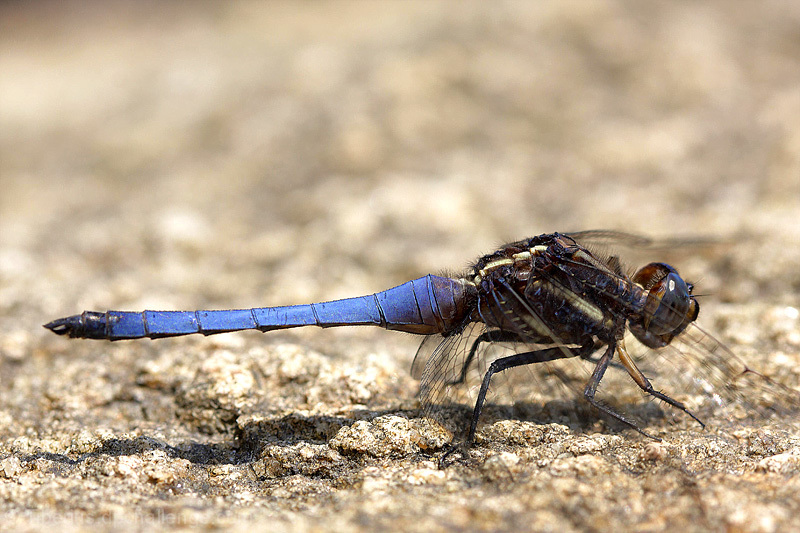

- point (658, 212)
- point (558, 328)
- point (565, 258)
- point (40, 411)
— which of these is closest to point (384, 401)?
point (558, 328)

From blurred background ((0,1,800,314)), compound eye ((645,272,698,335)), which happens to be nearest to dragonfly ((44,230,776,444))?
compound eye ((645,272,698,335))

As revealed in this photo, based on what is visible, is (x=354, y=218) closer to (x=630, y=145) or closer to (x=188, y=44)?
(x=630, y=145)

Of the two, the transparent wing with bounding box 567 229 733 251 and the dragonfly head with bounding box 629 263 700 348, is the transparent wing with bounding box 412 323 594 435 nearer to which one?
the dragonfly head with bounding box 629 263 700 348

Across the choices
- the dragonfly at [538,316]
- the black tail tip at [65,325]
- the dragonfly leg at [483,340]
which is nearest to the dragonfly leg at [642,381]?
the dragonfly at [538,316]

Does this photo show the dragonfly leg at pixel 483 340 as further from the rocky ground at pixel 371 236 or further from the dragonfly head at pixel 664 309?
the dragonfly head at pixel 664 309

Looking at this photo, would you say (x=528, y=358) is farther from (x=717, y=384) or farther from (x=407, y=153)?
(x=407, y=153)

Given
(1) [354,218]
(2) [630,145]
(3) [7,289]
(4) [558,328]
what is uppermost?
(2) [630,145]
